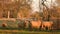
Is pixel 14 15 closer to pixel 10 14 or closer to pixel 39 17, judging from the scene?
pixel 10 14

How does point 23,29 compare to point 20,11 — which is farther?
point 20,11

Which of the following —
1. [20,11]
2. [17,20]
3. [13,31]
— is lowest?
[13,31]

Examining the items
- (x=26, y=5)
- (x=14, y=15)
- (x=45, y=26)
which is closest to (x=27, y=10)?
(x=26, y=5)

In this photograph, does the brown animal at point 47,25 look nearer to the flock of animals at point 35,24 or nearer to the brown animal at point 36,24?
the flock of animals at point 35,24

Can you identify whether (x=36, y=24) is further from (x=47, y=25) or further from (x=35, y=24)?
(x=47, y=25)

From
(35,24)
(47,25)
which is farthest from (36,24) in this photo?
(47,25)

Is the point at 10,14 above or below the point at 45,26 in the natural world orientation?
above

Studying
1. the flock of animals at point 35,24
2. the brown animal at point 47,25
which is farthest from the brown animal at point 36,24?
the brown animal at point 47,25

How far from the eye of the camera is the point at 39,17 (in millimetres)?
4082

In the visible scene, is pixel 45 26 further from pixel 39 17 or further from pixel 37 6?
Answer: pixel 37 6

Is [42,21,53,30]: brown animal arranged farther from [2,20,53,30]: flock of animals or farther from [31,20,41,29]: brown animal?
[31,20,41,29]: brown animal

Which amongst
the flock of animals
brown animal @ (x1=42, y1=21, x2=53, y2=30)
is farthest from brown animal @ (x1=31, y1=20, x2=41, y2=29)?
brown animal @ (x1=42, y1=21, x2=53, y2=30)

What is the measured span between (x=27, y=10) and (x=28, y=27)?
60cm

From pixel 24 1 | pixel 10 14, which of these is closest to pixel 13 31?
pixel 10 14
